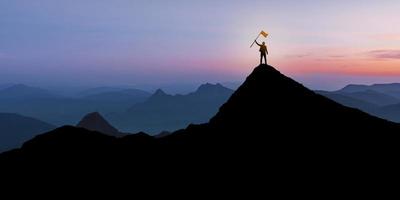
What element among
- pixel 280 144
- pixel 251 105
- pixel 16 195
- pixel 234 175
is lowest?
pixel 16 195

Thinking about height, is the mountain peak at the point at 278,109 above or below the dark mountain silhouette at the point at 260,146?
above

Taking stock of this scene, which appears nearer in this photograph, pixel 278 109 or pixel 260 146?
pixel 260 146

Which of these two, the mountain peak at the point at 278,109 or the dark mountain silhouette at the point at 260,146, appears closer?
the dark mountain silhouette at the point at 260,146

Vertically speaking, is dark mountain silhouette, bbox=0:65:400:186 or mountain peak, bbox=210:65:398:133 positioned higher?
mountain peak, bbox=210:65:398:133

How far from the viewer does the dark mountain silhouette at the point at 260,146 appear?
42.8 m

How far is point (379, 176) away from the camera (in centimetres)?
4088

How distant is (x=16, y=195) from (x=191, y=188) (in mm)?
18480

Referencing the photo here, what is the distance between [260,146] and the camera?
46625 mm

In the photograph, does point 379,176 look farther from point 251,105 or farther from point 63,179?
point 63,179

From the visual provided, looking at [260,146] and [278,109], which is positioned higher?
[278,109]

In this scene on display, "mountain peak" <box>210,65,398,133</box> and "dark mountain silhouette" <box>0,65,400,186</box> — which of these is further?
"mountain peak" <box>210,65,398,133</box>

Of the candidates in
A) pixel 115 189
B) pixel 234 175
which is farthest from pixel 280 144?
pixel 115 189

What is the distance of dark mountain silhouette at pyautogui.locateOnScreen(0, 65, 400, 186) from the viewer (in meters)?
42.8

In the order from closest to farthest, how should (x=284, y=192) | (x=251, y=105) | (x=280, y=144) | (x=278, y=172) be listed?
(x=284, y=192) → (x=278, y=172) → (x=280, y=144) → (x=251, y=105)
